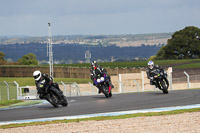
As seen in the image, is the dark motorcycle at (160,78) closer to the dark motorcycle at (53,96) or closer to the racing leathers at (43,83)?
the dark motorcycle at (53,96)

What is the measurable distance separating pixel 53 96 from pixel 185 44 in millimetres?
93160

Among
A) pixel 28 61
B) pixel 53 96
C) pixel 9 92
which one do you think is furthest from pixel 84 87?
pixel 28 61

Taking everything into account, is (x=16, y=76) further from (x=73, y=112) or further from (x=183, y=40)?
(x=73, y=112)

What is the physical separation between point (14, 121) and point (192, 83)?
1054 inches

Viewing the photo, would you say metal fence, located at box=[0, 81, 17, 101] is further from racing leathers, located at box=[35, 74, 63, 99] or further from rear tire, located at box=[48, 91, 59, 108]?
racing leathers, located at box=[35, 74, 63, 99]

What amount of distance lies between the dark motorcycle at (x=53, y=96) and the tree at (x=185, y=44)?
299 ft

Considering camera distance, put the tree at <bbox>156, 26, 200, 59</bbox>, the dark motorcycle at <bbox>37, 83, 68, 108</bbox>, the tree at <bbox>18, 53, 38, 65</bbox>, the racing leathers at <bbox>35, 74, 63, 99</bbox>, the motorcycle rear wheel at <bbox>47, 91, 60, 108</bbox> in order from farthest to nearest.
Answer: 1. the tree at <bbox>18, 53, 38, 65</bbox>
2. the tree at <bbox>156, 26, 200, 59</bbox>
3. the motorcycle rear wheel at <bbox>47, 91, 60, 108</bbox>
4. the dark motorcycle at <bbox>37, 83, 68, 108</bbox>
5. the racing leathers at <bbox>35, 74, 63, 99</bbox>

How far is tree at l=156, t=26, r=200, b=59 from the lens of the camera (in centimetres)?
11075

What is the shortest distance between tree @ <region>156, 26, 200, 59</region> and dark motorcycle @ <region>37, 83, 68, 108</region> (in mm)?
91182

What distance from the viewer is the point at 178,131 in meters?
12.5

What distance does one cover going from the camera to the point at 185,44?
111375 millimetres

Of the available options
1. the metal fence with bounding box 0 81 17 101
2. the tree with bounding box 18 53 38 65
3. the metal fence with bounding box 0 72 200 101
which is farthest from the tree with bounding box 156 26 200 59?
the metal fence with bounding box 0 81 17 101

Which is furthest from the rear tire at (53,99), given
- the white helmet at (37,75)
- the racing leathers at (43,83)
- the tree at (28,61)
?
the tree at (28,61)

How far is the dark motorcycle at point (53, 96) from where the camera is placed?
2000cm
